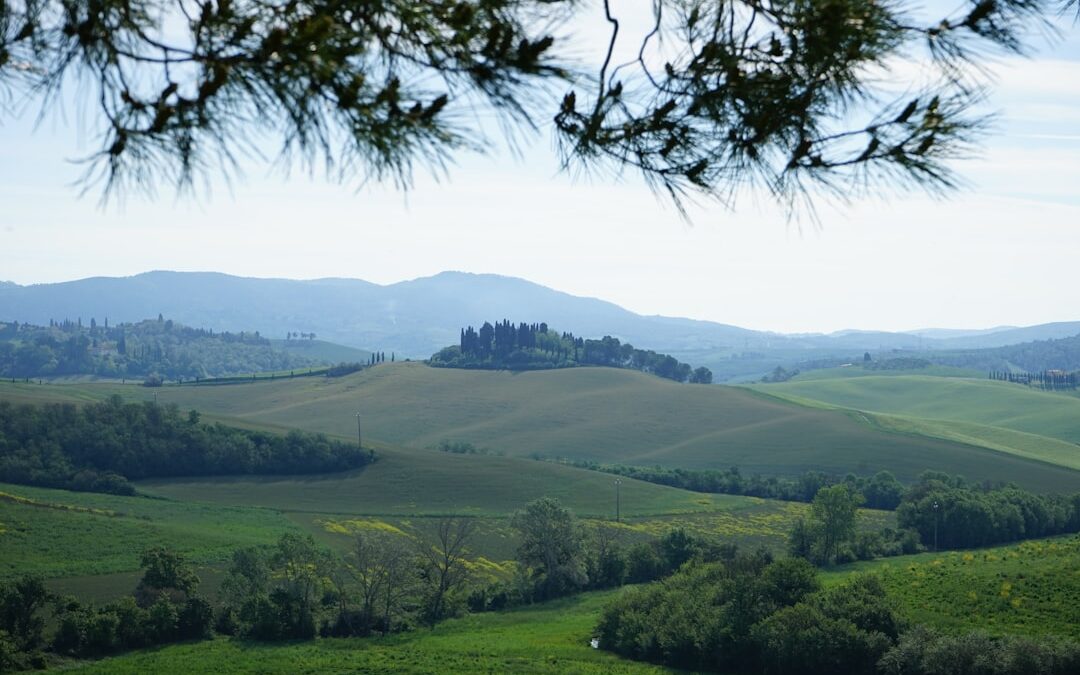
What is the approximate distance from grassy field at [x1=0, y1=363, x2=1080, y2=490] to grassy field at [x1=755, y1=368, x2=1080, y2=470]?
334 inches

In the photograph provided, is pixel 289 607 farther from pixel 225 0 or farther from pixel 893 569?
pixel 225 0

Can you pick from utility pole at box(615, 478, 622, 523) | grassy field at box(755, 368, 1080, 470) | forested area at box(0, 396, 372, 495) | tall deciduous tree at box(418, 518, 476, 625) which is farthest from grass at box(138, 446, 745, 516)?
grassy field at box(755, 368, 1080, 470)

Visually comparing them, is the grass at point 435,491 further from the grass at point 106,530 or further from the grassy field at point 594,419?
the grassy field at point 594,419

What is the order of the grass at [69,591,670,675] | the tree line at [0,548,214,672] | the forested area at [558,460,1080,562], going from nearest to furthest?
1. the grass at [69,591,670,675]
2. the tree line at [0,548,214,672]
3. the forested area at [558,460,1080,562]

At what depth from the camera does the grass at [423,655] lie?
41.2 meters

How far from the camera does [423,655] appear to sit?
1745 inches

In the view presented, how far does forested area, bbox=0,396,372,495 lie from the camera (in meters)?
81.1

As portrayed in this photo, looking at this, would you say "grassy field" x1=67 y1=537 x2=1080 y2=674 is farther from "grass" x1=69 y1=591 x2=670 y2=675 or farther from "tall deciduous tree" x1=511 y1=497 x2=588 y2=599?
"tall deciduous tree" x1=511 y1=497 x2=588 y2=599

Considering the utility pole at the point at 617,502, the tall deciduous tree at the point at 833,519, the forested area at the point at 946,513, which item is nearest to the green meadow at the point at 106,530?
the utility pole at the point at 617,502

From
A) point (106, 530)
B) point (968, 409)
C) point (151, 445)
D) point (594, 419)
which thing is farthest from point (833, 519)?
point (968, 409)

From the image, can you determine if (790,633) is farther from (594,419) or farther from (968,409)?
(968,409)

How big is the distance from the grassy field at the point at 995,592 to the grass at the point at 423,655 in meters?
13.5

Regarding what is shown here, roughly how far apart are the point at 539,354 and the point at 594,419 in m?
37.3

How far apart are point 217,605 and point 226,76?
4976 centimetres
